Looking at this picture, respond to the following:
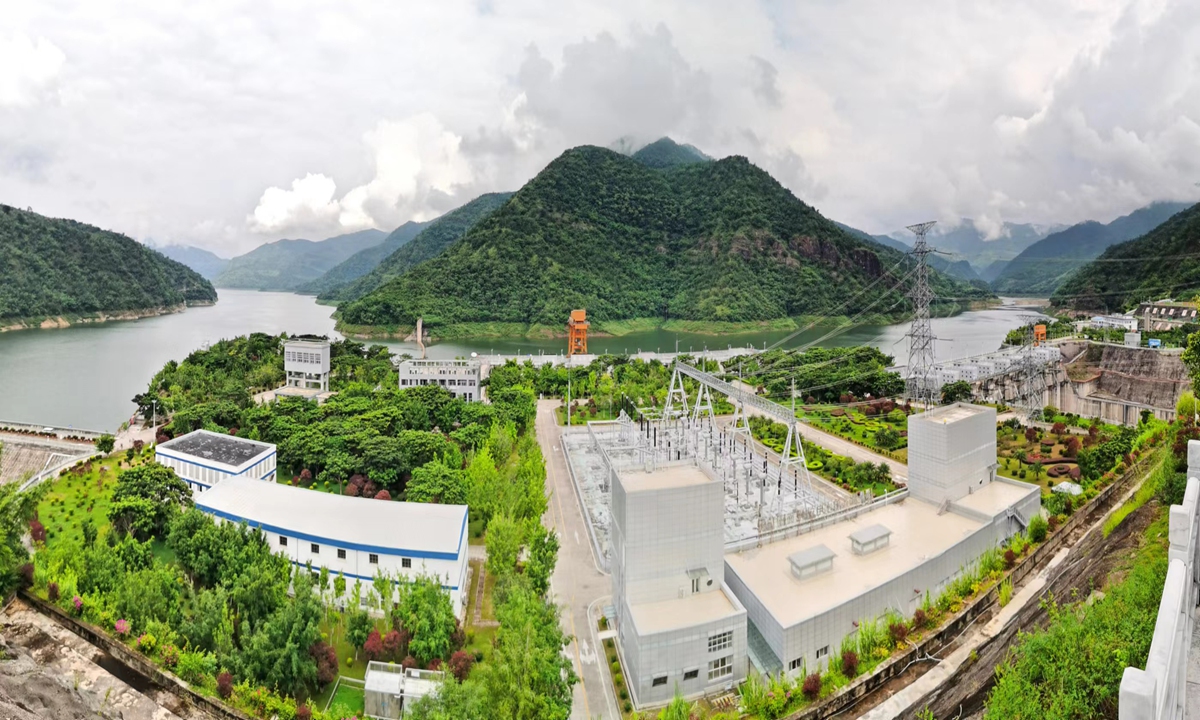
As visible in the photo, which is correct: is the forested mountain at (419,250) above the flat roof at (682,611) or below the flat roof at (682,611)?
above

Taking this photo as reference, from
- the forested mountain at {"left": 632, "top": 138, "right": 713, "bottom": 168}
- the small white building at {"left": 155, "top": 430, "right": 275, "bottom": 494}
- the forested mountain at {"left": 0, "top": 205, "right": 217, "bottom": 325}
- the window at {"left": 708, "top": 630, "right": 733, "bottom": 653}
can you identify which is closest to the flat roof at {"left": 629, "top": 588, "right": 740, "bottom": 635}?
the window at {"left": 708, "top": 630, "right": 733, "bottom": 653}

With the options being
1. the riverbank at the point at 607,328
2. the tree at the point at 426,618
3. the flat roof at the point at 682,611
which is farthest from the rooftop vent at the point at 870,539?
the riverbank at the point at 607,328

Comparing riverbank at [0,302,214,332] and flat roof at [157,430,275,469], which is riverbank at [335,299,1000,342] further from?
flat roof at [157,430,275,469]

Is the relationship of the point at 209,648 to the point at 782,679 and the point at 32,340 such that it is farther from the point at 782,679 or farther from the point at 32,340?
the point at 32,340

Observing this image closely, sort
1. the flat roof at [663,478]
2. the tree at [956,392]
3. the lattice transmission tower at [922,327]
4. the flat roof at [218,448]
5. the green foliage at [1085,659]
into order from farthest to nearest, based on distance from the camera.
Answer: the tree at [956,392], the lattice transmission tower at [922,327], the flat roof at [218,448], the flat roof at [663,478], the green foliage at [1085,659]

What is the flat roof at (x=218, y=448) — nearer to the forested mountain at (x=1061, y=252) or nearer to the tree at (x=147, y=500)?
the tree at (x=147, y=500)

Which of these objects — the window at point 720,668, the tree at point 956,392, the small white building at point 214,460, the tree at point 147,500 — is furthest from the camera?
the tree at point 956,392

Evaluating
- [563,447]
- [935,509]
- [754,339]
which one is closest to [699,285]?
[754,339]
